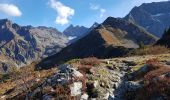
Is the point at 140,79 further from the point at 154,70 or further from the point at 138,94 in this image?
the point at 138,94

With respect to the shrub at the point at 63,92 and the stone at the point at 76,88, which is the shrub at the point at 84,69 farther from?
the shrub at the point at 63,92

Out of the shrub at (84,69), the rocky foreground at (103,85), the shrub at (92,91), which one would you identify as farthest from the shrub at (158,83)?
the shrub at (84,69)

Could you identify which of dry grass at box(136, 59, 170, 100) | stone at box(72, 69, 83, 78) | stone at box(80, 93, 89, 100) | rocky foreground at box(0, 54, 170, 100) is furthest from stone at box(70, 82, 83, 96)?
dry grass at box(136, 59, 170, 100)

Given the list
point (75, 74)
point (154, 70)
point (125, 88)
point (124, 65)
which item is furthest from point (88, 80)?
point (124, 65)

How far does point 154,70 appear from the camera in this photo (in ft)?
71.8

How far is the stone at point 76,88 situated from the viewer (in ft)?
67.1

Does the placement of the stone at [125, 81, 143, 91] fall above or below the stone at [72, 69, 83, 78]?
below

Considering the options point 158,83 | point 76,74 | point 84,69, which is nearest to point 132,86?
point 158,83

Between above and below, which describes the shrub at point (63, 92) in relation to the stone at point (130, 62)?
below

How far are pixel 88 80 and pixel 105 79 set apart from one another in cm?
124

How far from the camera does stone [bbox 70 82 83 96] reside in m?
20.4

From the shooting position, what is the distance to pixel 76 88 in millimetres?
20922

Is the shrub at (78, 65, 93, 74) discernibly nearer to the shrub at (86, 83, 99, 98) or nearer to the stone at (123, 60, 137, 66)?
the shrub at (86, 83, 99, 98)

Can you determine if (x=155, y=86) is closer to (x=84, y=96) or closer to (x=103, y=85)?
(x=103, y=85)
